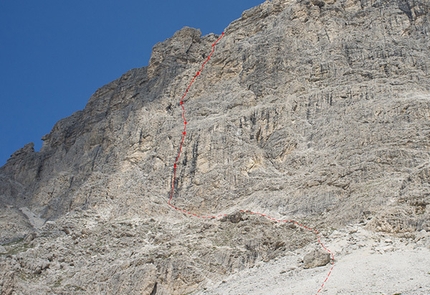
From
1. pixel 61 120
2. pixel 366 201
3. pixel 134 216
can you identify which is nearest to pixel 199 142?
pixel 134 216

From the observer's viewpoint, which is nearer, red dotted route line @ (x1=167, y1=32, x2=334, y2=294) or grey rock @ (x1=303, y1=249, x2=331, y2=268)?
grey rock @ (x1=303, y1=249, x2=331, y2=268)

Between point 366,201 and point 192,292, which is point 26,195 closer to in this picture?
point 192,292

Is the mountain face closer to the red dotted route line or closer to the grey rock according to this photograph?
the red dotted route line

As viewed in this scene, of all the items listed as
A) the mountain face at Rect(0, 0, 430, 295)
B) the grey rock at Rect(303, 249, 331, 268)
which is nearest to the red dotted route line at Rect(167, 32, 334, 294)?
the grey rock at Rect(303, 249, 331, 268)

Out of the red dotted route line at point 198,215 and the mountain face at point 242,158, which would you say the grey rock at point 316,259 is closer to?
the red dotted route line at point 198,215

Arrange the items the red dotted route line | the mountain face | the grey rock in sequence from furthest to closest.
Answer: the mountain face
the red dotted route line
the grey rock

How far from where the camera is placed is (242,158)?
42.6 metres

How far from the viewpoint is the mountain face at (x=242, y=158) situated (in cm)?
3419

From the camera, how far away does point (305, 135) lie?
42594 millimetres

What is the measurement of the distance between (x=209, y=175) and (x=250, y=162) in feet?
9.98

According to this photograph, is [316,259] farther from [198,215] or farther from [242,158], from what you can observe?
[242,158]

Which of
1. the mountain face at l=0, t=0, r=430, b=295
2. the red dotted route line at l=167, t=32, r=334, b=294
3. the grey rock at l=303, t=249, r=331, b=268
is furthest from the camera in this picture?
the mountain face at l=0, t=0, r=430, b=295

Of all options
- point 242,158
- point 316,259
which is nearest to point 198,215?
point 242,158

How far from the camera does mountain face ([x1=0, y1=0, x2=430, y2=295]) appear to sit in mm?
34188
